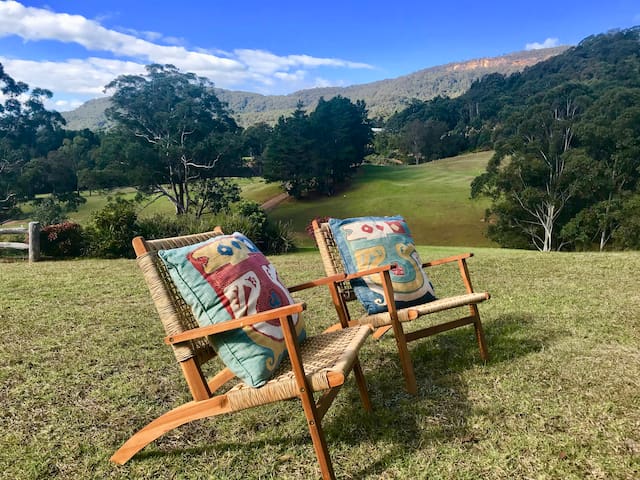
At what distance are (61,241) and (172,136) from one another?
62.9ft

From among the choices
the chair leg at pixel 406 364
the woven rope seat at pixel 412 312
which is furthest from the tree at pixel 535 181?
the chair leg at pixel 406 364

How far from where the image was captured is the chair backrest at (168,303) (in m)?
2.04

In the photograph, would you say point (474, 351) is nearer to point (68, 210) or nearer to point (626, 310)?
point (626, 310)

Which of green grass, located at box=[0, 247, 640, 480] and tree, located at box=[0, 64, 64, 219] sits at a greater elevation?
tree, located at box=[0, 64, 64, 219]

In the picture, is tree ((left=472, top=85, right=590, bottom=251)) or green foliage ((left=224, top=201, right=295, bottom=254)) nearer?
green foliage ((left=224, top=201, right=295, bottom=254))

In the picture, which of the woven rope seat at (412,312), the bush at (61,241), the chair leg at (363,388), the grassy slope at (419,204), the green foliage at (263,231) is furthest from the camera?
the grassy slope at (419,204)

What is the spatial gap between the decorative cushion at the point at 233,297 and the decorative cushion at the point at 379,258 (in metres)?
0.92

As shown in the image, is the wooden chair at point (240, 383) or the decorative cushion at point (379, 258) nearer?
the wooden chair at point (240, 383)

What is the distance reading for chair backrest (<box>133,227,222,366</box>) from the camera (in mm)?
2039

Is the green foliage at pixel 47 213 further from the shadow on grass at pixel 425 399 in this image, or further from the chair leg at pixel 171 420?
the chair leg at pixel 171 420

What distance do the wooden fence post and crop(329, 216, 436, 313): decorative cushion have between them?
7679 mm

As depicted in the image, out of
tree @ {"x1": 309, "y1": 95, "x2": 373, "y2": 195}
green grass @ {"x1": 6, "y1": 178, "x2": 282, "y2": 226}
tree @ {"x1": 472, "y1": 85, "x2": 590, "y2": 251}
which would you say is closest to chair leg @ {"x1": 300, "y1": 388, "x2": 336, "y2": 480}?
green grass @ {"x1": 6, "y1": 178, "x2": 282, "y2": 226}

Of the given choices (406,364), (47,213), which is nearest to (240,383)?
(406,364)

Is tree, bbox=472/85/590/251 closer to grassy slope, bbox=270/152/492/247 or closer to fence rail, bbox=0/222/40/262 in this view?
grassy slope, bbox=270/152/492/247
